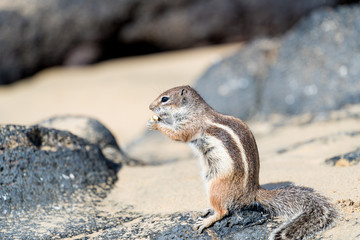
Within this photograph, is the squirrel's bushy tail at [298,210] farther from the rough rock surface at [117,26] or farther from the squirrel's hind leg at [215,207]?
the rough rock surface at [117,26]

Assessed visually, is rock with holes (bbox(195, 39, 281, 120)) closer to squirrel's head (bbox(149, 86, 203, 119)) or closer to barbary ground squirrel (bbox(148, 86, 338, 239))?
squirrel's head (bbox(149, 86, 203, 119))

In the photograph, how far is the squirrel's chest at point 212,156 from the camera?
330cm

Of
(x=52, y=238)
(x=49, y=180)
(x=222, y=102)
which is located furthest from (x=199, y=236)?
(x=222, y=102)

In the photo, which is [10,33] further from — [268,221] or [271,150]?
[268,221]

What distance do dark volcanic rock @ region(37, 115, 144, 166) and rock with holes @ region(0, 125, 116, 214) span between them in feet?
1.79

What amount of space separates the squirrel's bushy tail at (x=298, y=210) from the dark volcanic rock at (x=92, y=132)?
1.94 m

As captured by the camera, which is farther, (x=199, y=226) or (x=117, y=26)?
(x=117, y=26)

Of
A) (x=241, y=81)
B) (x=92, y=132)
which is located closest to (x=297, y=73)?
(x=241, y=81)

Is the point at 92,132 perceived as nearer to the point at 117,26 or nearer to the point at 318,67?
the point at 318,67

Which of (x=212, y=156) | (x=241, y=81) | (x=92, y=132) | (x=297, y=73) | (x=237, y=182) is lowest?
(x=92, y=132)

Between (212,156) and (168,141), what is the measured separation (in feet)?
13.2

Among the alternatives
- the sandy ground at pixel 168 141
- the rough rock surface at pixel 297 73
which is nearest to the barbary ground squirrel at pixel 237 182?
the sandy ground at pixel 168 141

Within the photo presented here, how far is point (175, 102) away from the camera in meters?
3.74

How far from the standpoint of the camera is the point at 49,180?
4.00 metres
